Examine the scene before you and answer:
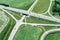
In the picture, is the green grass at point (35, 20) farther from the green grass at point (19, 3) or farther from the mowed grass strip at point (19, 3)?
the green grass at point (19, 3)

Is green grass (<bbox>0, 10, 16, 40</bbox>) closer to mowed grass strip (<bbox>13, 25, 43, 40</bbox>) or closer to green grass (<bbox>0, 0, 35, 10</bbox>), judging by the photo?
mowed grass strip (<bbox>13, 25, 43, 40</bbox>)

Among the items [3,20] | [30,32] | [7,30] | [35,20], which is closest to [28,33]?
[30,32]

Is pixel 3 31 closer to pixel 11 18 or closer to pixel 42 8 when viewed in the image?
pixel 11 18

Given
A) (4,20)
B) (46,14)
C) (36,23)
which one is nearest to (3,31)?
(4,20)

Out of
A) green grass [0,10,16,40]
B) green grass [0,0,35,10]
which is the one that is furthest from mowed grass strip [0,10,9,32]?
green grass [0,0,35,10]

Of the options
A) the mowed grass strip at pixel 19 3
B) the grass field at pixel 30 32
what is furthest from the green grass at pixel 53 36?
the mowed grass strip at pixel 19 3

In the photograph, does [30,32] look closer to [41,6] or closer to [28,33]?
[28,33]
